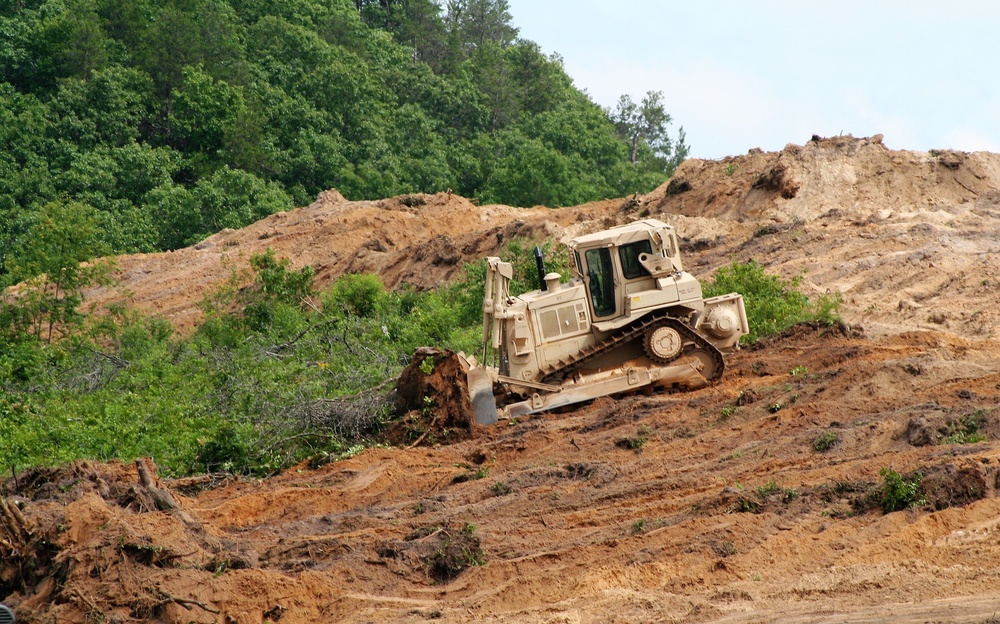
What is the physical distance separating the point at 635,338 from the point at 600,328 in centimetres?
47

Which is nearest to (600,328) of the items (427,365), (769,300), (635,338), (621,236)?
(635,338)

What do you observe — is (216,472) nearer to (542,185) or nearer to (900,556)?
(900,556)

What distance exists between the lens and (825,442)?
12.5m

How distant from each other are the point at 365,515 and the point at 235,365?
31.2 ft

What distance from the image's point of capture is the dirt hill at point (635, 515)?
9398 mm

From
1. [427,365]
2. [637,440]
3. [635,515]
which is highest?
[427,365]

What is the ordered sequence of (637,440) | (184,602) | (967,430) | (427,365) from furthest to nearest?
(427,365) < (637,440) < (967,430) < (184,602)

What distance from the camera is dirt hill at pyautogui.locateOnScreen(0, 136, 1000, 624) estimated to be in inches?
370

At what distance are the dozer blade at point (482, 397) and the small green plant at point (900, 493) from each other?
253 inches

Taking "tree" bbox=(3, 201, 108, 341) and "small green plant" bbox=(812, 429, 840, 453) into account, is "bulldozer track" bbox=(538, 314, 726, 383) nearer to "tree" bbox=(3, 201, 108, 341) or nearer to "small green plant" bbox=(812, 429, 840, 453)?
"small green plant" bbox=(812, 429, 840, 453)

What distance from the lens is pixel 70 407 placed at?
1956cm

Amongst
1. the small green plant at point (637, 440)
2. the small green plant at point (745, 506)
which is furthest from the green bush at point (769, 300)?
the small green plant at point (745, 506)

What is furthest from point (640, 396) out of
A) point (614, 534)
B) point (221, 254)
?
point (221, 254)

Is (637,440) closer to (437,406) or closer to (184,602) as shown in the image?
(437,406)
